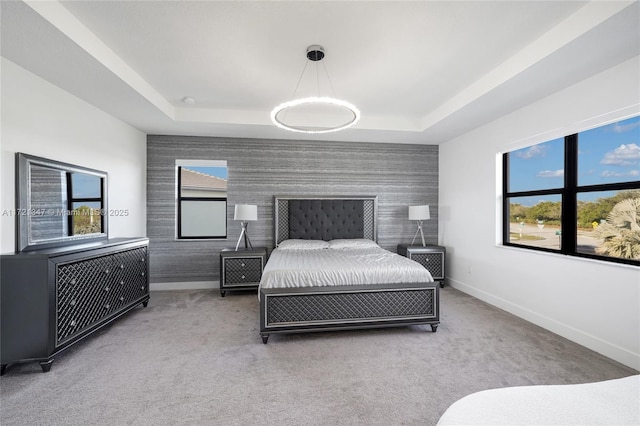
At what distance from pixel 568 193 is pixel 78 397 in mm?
4579

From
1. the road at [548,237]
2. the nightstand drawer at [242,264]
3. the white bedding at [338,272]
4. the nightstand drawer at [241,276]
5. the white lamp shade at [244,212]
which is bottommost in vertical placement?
the nightstand drawer at [241,276]

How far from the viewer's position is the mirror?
2373 millimetres

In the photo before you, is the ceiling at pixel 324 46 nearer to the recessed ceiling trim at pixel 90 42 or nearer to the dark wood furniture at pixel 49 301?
the recessed ceiling trim at pixel 90 42

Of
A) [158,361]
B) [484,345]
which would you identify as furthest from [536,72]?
[158,361]

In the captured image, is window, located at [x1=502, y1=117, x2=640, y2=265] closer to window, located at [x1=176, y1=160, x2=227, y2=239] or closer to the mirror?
window, located at [x1=176, y1=160, x2=227, y2=239]

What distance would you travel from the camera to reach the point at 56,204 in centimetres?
270

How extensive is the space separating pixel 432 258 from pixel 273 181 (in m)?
2.91

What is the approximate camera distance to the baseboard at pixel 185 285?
175 inches

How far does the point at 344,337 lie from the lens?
2770mm

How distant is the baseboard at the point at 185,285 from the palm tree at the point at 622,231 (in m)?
4.84

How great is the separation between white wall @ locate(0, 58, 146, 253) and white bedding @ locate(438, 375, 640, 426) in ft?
10.8

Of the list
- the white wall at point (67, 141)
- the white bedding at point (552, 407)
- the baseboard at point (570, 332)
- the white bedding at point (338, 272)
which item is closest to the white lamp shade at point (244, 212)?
the white bedding at point (338, 272)

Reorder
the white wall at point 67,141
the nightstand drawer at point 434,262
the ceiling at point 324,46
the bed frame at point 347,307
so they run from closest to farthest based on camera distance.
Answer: the ceiling at point 324,46 → the white wall at point 67,141 → the bed frame at point 347,307 → the nightstand drawer at point 434,262

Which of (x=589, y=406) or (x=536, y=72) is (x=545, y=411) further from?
(x=536, y=72)
